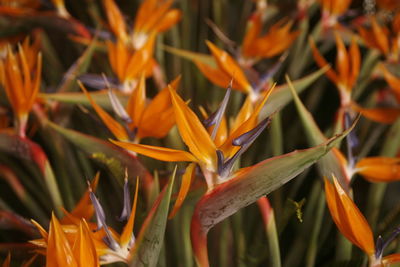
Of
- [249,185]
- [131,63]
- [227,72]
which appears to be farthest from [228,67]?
[249,185]

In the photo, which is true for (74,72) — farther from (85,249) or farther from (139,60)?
(85,249)

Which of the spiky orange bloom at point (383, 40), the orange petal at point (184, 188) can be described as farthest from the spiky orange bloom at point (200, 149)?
the spiky orange bloom at point (383, 40)

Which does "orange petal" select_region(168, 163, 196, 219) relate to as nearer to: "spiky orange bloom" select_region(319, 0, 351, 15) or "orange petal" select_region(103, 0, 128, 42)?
"orange petal" select_region(103, 0, 128, 42)

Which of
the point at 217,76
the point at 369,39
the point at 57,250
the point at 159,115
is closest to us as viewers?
the point at 57,250

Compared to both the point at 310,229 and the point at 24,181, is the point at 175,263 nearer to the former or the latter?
the point at 310,229

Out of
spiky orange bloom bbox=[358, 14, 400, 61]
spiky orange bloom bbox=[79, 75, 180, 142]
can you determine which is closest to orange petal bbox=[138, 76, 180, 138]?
spiky orange bloom bbox=[79, 75, 180, 142]
